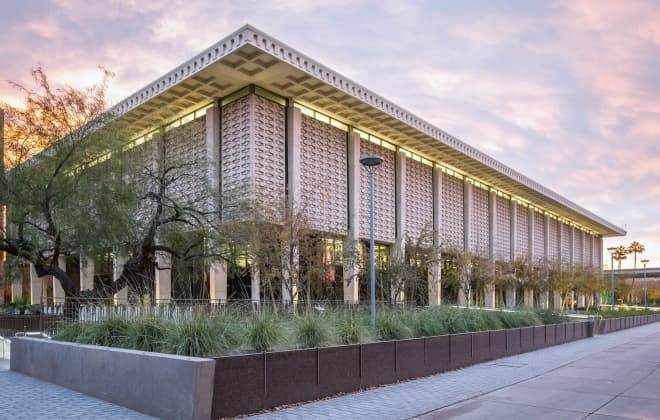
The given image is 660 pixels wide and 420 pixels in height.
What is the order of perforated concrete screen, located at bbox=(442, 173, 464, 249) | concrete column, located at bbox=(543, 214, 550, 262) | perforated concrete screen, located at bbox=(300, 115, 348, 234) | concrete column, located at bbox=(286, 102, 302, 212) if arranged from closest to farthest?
concrete column, located at bbox=(286, 102, 302, 212) → perforated concrete screen, located at bbox=(300, 115, 348, 234) → perforated concrete screen, located at bbox=(442, 173, 464, 249) → concrete column, located at bbox=(543, 214, 550, 262)

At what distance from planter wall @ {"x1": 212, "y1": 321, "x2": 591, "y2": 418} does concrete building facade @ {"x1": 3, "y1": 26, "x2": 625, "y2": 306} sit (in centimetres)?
1149

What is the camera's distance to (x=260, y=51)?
2733 centimetres

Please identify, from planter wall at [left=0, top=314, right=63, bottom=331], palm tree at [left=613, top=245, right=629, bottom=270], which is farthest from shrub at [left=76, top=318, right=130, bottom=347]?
palm tree at [left=613, top=245, right=629, bottom=270]

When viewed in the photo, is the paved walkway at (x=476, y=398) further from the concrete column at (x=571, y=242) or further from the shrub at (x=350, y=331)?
the concrete column at (x=571, y=242)

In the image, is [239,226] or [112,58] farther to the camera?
[239,226]

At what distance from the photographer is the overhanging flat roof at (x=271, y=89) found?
A: 27875 millimetres

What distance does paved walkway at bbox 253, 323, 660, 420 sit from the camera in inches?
368

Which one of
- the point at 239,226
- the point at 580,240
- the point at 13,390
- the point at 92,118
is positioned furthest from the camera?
the point at 580,240

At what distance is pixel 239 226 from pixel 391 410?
A: 13.7 meters

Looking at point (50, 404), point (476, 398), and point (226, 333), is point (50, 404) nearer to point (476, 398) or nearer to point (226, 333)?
point (226, 333)

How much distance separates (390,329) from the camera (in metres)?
13.1

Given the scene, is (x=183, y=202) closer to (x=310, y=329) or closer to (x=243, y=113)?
(x=243, y=113)

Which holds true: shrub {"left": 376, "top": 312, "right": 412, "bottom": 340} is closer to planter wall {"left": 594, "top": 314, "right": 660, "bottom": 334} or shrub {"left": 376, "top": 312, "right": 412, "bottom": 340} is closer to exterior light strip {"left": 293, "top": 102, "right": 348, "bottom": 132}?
planter wall {"left": 594, "top": 314, "right": 660, "bottom": 334}

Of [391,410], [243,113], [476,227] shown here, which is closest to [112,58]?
[243,113]
